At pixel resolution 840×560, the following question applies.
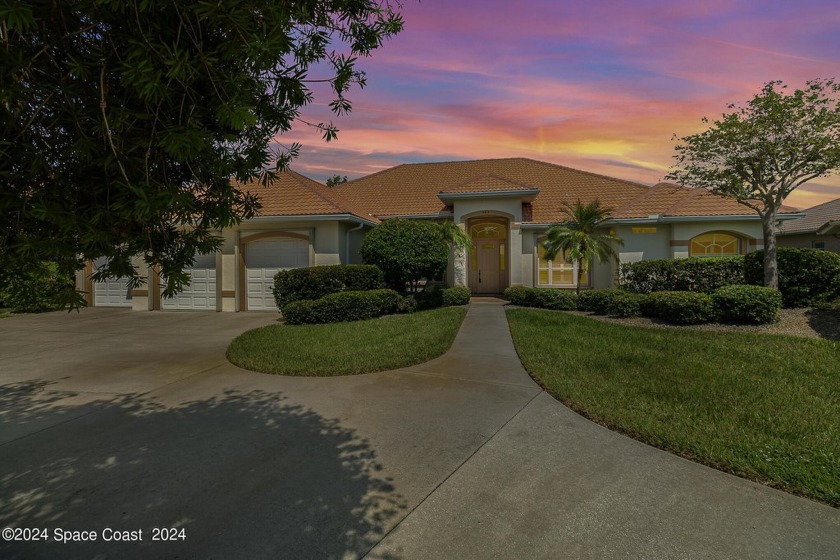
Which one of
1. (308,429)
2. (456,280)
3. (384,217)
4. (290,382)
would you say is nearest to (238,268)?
(384,217)

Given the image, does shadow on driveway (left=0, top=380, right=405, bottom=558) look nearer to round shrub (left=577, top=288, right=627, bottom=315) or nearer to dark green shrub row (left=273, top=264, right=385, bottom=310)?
dark green shrub row (left=273, top=264, right=385, bottom=310)

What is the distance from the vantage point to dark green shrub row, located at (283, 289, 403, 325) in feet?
40.1

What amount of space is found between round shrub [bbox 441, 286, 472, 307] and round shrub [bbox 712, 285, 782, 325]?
26.7 ft

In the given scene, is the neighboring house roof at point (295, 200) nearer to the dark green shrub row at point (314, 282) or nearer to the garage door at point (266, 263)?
the garage door at point (266, 263)

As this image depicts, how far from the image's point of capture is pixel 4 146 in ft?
6.47

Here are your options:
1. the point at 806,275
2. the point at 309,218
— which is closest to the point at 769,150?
the point at 806,275

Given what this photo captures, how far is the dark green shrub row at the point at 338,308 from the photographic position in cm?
1223

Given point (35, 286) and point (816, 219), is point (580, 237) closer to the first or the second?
point (35, 286)

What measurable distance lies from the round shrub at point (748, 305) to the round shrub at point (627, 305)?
79.5 inches

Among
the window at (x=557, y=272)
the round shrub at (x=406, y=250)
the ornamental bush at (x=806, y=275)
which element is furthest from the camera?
the window at (x=557, y=272)

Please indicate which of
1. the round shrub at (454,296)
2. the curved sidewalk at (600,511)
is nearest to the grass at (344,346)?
the round shrub at (454,296)

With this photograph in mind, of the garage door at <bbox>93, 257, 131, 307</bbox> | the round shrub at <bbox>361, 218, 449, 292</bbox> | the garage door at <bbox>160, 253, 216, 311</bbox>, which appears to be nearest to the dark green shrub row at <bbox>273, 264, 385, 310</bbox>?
the round shrub at <bbox>361, 218, 449, 292</bbox>

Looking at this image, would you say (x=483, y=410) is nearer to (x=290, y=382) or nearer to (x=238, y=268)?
(x=290, y=382)

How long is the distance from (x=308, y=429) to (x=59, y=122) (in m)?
3.60
